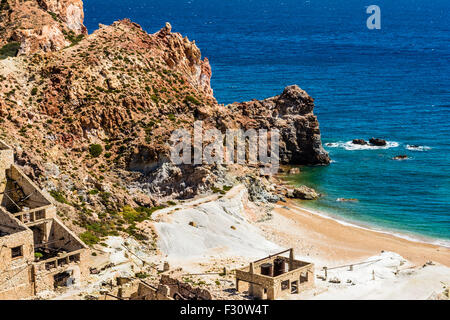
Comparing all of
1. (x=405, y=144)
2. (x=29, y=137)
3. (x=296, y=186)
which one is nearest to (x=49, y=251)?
(x=29, y=137)

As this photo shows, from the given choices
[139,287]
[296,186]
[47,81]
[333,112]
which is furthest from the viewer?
[333,112]

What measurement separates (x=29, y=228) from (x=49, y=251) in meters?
2.30

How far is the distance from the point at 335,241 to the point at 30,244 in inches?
1396

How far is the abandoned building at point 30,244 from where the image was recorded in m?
49.0

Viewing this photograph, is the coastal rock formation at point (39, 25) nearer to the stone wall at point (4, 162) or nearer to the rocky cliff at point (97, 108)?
the rocky cliff at point (97, 108)

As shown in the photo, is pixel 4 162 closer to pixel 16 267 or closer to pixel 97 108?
pixel 16 267

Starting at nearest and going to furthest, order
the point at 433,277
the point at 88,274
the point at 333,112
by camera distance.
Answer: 1. the point at 88,274
2. the point at 433,277
3. the point at 333,112

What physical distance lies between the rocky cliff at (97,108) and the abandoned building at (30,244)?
6.94 m

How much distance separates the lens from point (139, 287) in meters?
49.0

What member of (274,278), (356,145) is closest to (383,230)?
(274,278)

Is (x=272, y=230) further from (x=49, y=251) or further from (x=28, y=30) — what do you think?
(x=28, y=30)

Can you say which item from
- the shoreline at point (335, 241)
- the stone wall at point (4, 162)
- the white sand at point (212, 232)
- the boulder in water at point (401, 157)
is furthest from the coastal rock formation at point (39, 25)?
the boulder in water at point (401, 157)
